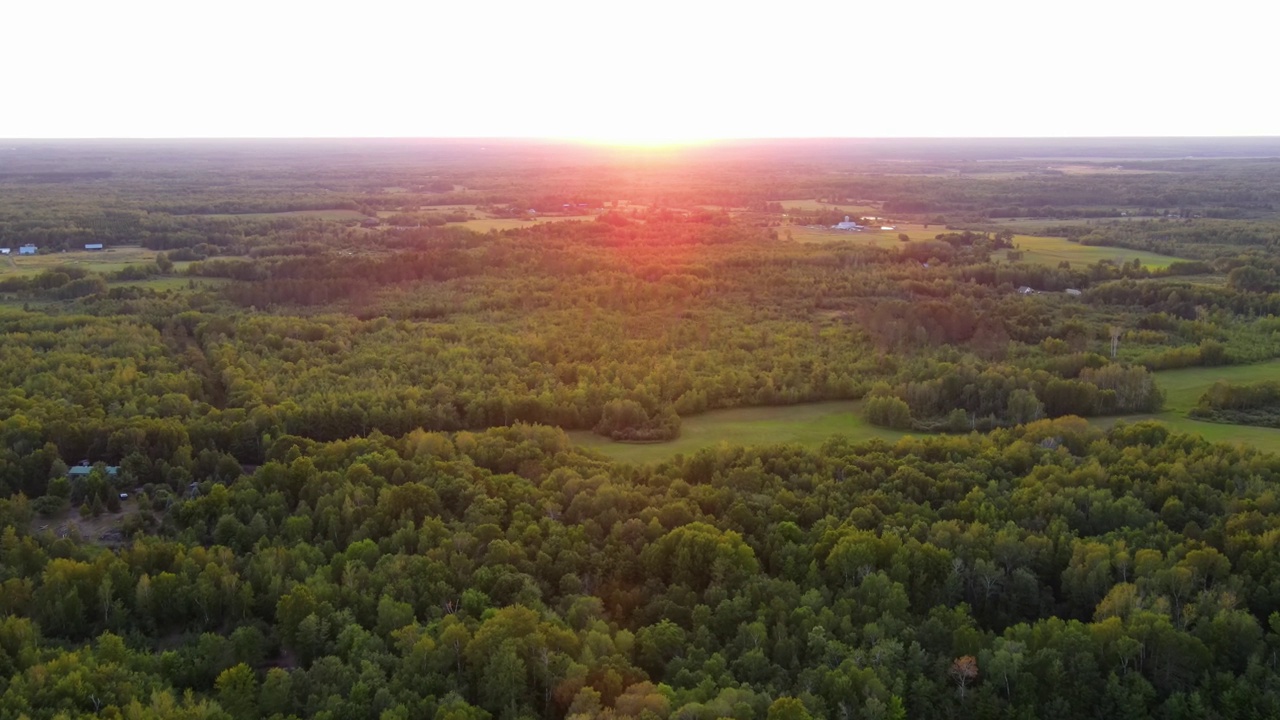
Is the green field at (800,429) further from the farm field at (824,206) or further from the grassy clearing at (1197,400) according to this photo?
the farm field at (824,206)

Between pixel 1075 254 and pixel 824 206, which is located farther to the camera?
pixel 824 206

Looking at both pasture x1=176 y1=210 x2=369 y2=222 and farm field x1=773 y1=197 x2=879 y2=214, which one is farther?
farm field x1=773 y1=197 x2=879 y2=214

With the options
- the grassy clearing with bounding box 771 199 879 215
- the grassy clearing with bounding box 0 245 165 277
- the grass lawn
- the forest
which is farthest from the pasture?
the grass lawn

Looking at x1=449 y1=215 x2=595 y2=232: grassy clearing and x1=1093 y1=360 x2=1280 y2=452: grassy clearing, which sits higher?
x1=449 y1=215 x2=595 y2=232: grassy clearing

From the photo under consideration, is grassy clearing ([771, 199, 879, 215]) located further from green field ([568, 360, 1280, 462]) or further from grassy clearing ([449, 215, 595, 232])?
green field ([568, 360, 1280, 462])

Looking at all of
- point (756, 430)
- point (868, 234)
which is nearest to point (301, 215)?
point (868, 234)

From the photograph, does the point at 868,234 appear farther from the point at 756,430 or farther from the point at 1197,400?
the point at 756,430

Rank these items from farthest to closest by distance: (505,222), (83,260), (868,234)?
(505,222)
(868,234)
(83,260)
